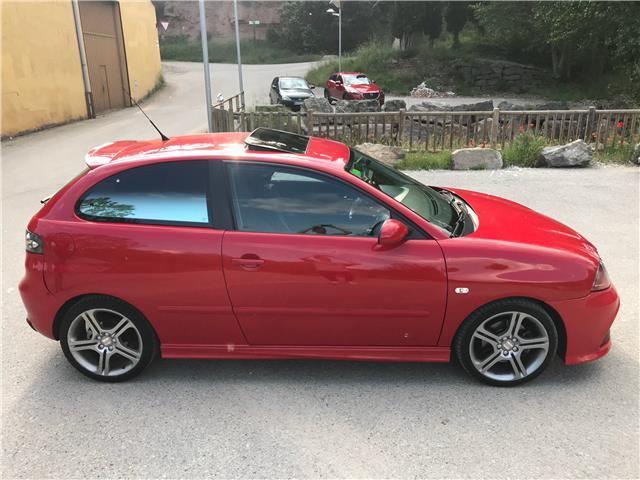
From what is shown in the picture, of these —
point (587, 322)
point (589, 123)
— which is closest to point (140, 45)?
point (589, 123)

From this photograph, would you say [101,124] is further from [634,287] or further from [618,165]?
[634,287]

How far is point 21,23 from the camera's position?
15.4 metres

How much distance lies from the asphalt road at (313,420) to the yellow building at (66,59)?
13.4m

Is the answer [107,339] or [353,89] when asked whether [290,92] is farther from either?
[107,339]

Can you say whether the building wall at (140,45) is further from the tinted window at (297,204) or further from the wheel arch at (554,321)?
the wheel arch at (554,321)

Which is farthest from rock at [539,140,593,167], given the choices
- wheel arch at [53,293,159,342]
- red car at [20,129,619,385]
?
wheel arch at [53,293,159,342]

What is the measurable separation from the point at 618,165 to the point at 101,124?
1571cm

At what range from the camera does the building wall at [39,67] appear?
14.8m

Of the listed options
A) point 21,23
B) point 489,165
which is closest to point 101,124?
point 21,23

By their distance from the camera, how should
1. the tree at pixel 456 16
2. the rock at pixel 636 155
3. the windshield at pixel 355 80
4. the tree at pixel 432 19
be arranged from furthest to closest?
the tree at pixel 432 19 < the tree at pixel 456 16 < the windshield at pixel 355 80 < the rock at pixel 636 155

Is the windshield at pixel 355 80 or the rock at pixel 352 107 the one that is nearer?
the rock at pixel 352 107

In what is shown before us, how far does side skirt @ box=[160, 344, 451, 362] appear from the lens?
343 centimetres

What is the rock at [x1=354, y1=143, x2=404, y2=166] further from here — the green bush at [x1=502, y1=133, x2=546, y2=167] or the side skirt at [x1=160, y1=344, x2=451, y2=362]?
the side skirt at [x1=160, y1=344, x2=451, y2=362]

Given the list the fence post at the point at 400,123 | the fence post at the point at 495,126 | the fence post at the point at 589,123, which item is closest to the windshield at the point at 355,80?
the fence post at the point at 400,123
